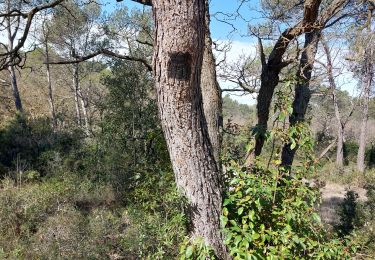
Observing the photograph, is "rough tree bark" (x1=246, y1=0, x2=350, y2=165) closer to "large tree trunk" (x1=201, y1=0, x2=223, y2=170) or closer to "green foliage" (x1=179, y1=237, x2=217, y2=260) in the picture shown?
"large tree trunk" (x1=201, y1=0, x2=223, y2=170)

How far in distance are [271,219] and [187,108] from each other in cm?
107

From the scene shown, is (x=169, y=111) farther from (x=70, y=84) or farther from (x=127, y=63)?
(x=70, y=84)

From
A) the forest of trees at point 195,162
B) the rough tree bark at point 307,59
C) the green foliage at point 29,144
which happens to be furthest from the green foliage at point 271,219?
the green foliage at point 29,144

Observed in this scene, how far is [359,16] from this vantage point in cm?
412

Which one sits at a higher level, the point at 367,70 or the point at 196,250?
the point at 367,70

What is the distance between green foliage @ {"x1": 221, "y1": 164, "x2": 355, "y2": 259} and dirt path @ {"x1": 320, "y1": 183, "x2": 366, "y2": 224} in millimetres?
6054

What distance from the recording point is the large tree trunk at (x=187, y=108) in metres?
1.68

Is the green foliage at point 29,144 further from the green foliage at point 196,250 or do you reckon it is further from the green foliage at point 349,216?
the green foliage at point 196,250

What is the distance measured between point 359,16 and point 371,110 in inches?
1026

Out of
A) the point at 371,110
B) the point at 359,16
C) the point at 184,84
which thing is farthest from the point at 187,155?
the point at 371,110

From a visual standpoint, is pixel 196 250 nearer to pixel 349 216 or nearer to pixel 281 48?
pixel 281 48

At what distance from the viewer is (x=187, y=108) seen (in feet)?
6.22

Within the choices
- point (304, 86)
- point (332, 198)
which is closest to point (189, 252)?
point (304, 86)

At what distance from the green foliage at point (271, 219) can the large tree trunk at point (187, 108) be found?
0.14 metres
